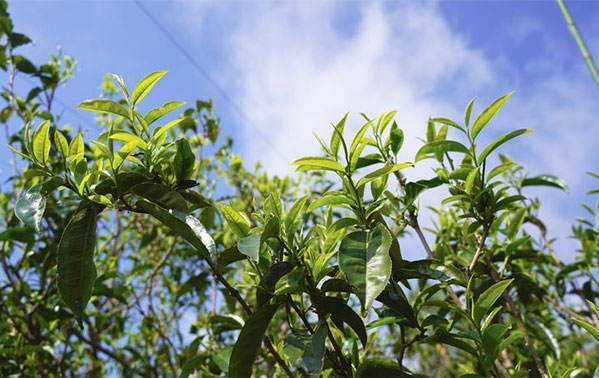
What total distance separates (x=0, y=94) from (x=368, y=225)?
2766mm

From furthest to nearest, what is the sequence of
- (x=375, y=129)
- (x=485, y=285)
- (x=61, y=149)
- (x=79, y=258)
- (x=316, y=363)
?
(x=485, y=285)
(x=375, y=129)
(x=61, y=149)
(x=79, y=258)
(x=316, y=363)

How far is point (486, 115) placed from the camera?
1.20m

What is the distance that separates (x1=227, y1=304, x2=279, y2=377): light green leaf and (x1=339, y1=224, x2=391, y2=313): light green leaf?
0.51 ft

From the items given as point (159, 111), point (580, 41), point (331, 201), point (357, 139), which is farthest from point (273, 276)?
point (580, 41)

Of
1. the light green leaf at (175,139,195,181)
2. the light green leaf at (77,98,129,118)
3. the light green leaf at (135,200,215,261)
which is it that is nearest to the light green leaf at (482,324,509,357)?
the light green leaf at (135,200,215,261)

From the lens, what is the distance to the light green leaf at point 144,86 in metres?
1.07

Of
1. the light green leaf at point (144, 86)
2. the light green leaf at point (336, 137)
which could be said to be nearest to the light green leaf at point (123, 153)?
the light green leaf at point (144, 86)

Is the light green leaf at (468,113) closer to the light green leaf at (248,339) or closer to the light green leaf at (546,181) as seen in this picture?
the light green leaf at (248,339)

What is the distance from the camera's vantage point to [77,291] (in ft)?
3.09

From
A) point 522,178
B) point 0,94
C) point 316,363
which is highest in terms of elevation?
point 0,94

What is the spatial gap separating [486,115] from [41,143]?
946 mm

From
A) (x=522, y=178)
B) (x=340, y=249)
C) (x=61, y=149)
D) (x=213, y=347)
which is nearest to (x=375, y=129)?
(x=340, y=249)

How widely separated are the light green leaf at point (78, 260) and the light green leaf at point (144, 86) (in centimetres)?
23

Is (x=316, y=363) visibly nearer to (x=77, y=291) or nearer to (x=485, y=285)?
(x=77, y=291)
